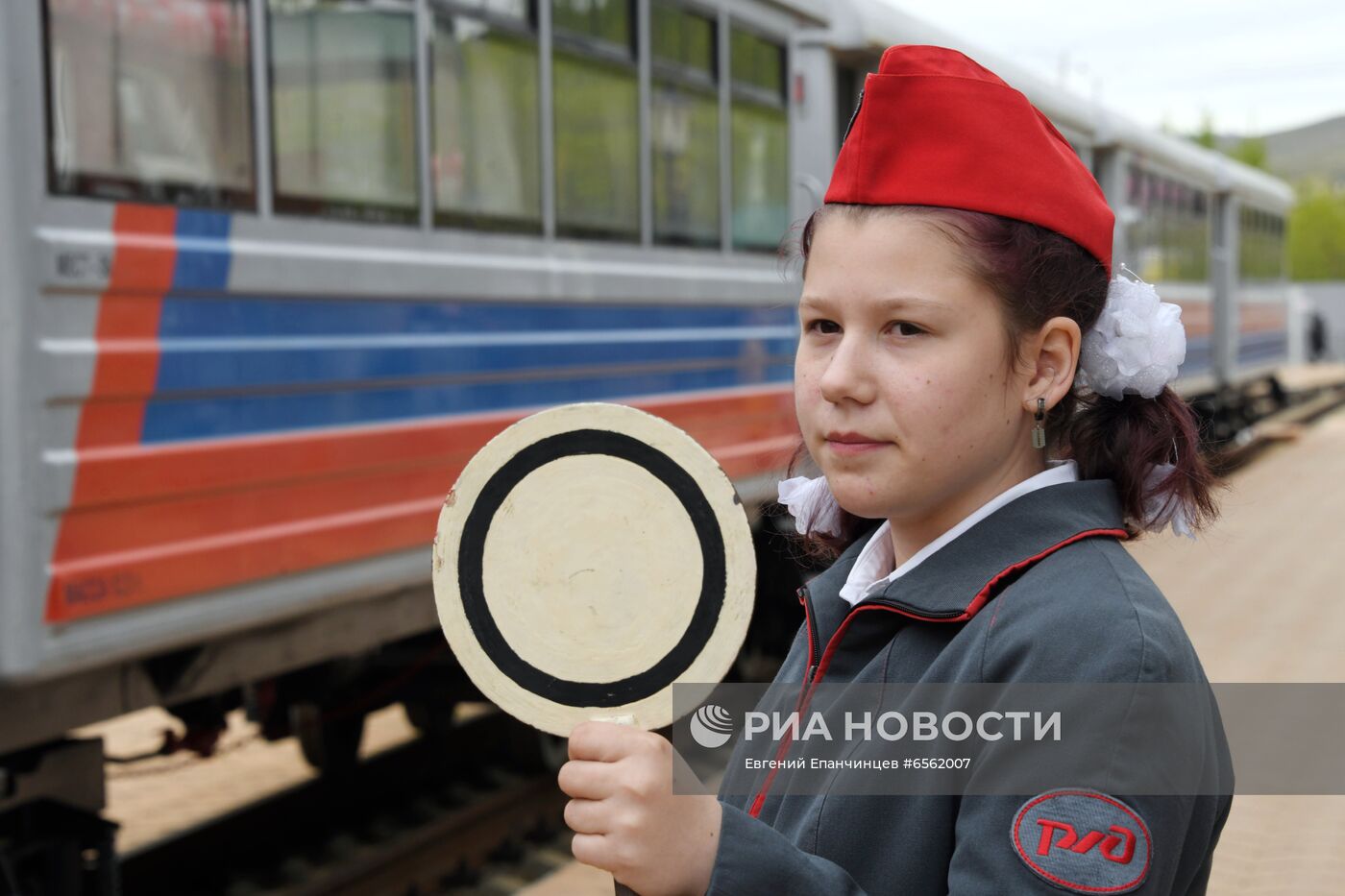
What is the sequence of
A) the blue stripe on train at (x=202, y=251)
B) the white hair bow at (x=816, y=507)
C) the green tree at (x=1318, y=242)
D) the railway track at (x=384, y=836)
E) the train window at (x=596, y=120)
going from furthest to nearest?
the green tree at (x=1318, y=242), the train window at (x=596, y=120), the railway track at (x=384, y=836), the blue stripe on train at (x=202, y=251), the white hair bow at (x=816, y=507)

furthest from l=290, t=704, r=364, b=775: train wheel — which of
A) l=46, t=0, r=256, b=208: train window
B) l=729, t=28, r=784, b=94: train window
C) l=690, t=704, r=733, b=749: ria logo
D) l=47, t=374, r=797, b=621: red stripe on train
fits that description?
l=690, t=704, r=733, b=749: ria logo

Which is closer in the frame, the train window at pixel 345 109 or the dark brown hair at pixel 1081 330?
the dark brown hair at pixel 1081 330

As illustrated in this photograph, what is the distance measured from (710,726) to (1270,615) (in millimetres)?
7203

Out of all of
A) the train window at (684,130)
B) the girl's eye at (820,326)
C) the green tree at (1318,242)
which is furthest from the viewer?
the green tree at (1318,242)

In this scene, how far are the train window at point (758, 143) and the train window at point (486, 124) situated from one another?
4.84 feet

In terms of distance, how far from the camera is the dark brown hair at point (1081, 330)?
4.45 ft

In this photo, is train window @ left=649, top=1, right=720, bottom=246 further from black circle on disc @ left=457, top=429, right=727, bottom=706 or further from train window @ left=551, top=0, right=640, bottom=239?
black circle on disc @ left=457, top=429, right=727, bottom=706

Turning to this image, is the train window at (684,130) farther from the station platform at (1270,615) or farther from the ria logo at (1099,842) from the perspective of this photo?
the ria logo at (1099,842)

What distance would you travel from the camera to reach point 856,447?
1375 millimetres

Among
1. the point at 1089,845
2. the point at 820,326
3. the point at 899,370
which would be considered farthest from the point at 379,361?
the point at 1089,845

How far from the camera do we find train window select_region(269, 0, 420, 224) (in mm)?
3938

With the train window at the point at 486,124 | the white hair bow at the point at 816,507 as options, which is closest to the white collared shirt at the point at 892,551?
the white hair bow at the point at 816,507

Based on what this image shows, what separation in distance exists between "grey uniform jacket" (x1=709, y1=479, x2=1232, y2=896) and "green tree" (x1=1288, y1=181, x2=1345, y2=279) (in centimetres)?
6790

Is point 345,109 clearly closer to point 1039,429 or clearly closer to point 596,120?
point 596,120
